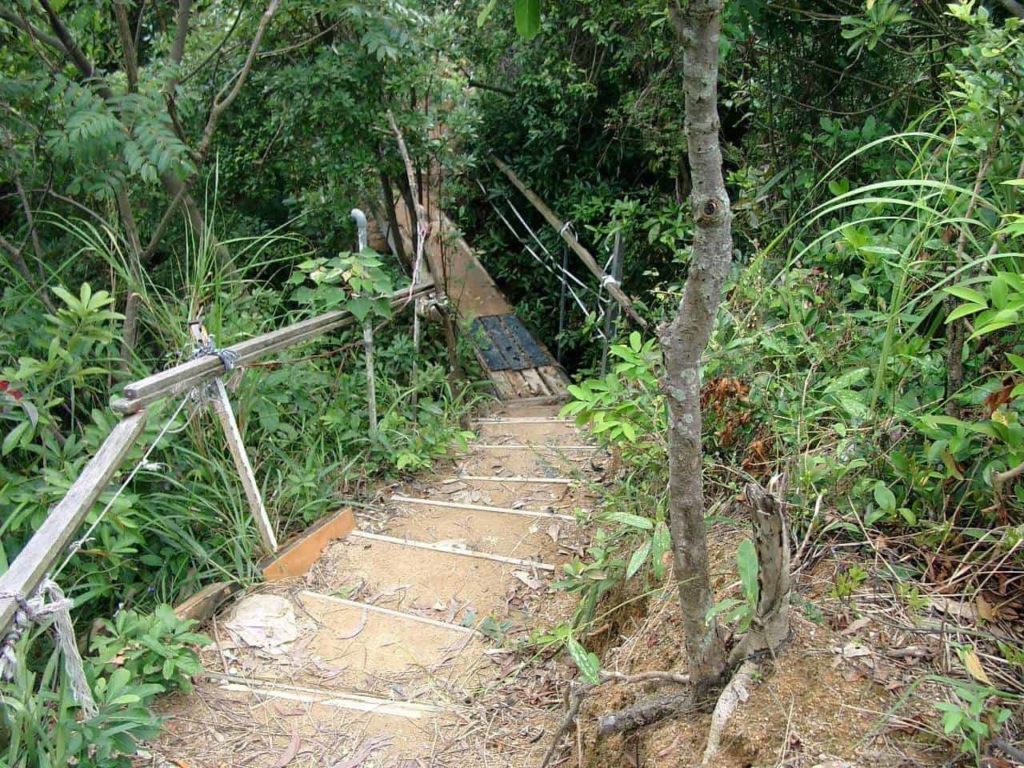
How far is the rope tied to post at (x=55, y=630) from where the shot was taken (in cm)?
187

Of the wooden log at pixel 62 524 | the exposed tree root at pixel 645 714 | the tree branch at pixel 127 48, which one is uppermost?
the tree branch at pixel 127 48

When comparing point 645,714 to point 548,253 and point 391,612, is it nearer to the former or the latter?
point 391,612

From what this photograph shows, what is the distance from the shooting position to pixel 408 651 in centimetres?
275

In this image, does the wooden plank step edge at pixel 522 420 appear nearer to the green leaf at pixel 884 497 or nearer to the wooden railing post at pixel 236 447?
the wooden railing post at pixel 236 447

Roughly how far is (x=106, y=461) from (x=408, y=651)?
1.19 metres

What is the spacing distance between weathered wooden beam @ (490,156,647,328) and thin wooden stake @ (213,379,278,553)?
207 centimetres

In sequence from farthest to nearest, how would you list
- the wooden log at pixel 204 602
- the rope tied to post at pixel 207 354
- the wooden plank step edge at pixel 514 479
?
the wooden plank step edge at pixel 514 479
the rope tied to post at pixel 207 354
the wooden log at pixel 204 602

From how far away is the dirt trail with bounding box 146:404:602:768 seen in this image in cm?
232

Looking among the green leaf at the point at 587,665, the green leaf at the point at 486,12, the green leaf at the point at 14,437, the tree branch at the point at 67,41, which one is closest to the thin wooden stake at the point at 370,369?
the green leaf at the point at 14,437

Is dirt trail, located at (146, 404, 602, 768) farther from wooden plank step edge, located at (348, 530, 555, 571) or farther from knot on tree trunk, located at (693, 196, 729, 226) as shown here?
knot on tree trunk, located at (693, 196, 729, 226)

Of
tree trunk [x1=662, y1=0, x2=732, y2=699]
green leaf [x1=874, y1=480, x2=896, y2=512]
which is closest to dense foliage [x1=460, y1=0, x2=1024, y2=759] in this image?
green leaf [x1=874, y1=480, x2=896, y2=512]

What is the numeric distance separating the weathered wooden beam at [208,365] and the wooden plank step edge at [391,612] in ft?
3.12

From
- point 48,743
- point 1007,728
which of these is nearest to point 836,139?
point 1007,728

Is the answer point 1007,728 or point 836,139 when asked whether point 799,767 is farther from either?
point 836,139
